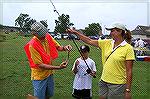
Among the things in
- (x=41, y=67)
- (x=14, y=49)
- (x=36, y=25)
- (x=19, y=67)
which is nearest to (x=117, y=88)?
(x=41, y=67)

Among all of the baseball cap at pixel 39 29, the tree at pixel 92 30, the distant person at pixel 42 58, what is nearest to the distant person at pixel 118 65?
the distant person at pixel 42 58

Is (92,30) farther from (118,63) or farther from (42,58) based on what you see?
(118,63)

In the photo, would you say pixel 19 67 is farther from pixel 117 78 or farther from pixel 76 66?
pixel 117 78

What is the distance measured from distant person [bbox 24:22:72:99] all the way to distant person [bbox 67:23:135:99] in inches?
27.8

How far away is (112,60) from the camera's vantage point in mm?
5055

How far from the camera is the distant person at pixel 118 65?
502cm

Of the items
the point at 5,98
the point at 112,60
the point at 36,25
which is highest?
the point at 36,25

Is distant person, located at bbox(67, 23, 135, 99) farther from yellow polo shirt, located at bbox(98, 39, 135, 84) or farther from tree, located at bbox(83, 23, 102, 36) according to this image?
tree, located at bbox(83, 23, 102, 36)

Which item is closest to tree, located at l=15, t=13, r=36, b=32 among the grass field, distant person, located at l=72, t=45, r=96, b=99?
the grass field

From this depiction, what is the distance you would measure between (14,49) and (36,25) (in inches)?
333

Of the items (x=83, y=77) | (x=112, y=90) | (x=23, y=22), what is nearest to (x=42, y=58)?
(x=112, y=90)

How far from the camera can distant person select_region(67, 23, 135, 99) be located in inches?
198

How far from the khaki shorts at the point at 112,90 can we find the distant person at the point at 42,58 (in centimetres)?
66

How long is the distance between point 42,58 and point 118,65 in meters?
1.13
